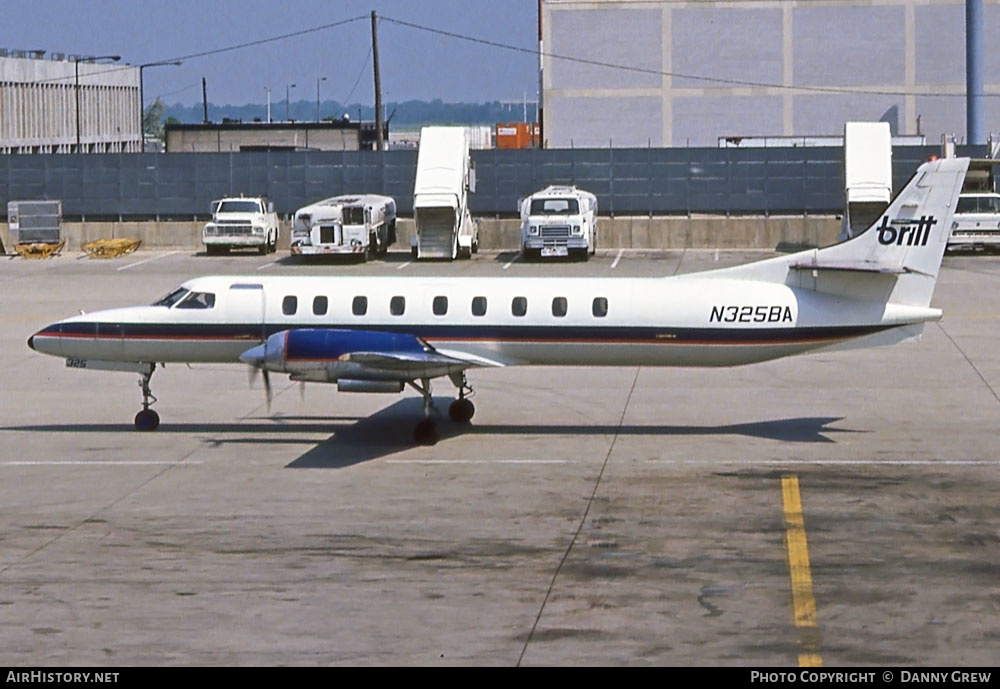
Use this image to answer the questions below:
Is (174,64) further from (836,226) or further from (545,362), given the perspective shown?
(545,362)

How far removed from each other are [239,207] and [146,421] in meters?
33.2

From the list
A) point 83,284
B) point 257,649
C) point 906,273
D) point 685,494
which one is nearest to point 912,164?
point 83,284

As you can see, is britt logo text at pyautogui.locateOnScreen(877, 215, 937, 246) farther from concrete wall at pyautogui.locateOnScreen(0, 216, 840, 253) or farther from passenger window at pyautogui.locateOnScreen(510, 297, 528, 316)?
concrete wall at pyautogui.locateOnScreen(0, 216, 840, 253)

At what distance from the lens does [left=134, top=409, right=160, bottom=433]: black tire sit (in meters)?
25.0

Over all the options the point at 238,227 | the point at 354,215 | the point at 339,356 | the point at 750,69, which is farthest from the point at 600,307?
the point at 750,69

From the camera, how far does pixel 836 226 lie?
5944 cm

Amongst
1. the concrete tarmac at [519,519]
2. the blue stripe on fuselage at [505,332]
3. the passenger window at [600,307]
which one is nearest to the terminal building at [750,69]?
the concrete tarmac at [519,519]

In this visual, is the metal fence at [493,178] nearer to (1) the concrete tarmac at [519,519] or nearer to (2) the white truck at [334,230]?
(2) the white truck at [334,230]

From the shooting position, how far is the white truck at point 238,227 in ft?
185

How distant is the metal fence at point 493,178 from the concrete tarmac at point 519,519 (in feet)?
96.1

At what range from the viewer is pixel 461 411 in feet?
83.3

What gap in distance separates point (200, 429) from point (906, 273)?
1141 centimetres

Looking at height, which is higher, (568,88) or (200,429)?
(568,88)

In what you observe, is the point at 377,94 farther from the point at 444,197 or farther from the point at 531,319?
the point at 531,319
